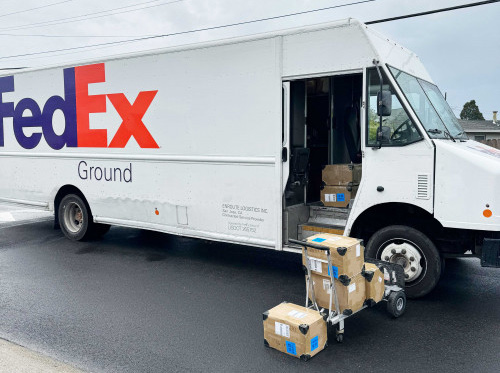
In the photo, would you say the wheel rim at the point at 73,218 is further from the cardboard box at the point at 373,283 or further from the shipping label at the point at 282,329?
the cardboard box at the point at 373,283

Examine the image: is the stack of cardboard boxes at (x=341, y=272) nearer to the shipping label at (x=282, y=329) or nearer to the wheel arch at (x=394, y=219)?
the shipping label at (x=282, y=329)

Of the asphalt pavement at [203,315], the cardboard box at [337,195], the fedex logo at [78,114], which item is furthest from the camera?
the fedex logo at [78,114]

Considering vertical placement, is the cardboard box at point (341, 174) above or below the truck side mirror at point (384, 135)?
below

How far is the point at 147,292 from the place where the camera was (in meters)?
6.34

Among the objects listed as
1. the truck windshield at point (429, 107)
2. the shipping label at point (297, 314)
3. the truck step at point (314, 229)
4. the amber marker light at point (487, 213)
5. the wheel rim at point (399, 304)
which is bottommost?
the wheel rim at point (399, 304)

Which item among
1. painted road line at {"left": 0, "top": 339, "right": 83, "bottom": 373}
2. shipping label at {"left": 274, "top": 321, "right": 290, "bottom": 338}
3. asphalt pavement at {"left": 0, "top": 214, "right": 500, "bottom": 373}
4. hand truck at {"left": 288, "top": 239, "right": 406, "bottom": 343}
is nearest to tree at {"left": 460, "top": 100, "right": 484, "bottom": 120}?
asphalt pavement at {"left": 0, "top": 214, "right": 500, "bottom": 373}


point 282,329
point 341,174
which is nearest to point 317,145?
point 341,174

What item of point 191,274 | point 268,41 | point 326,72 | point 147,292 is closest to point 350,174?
point 326,72

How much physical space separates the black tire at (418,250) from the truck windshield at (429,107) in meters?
1.14

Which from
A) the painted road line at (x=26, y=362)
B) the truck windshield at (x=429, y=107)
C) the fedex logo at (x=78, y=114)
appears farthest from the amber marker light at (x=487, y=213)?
the fedex logo at (x=78, y=114)

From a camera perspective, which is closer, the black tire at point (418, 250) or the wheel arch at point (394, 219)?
the black tire at point (418, 250)

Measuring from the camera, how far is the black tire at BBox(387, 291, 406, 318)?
5.21m

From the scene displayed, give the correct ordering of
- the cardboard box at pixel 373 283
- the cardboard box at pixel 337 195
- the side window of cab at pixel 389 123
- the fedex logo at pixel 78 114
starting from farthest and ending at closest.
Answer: the fedex logo at pixel 78 114 < the cardboard box at pixel 337 195 < the side window of cab at pixel 389 123 < the cardboard box at pixel 373 283

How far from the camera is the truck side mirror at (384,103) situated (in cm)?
554
